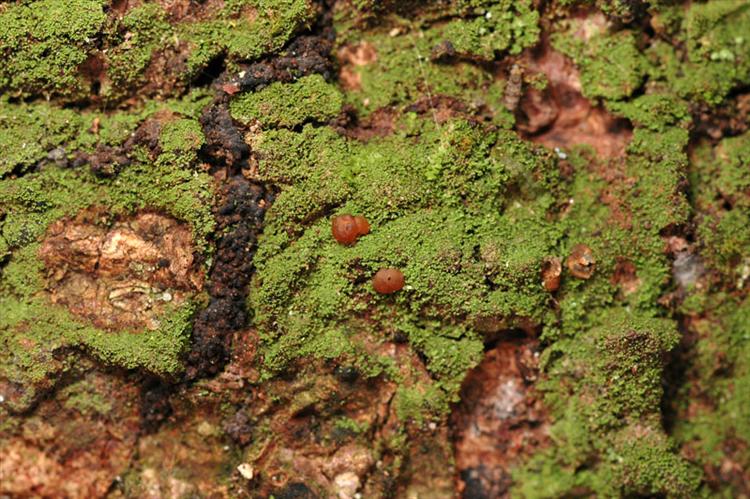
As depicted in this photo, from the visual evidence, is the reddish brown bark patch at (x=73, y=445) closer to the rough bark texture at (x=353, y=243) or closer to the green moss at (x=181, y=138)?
the rough bark texture at (x=353, y=243)

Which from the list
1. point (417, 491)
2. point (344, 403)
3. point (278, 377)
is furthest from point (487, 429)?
point (278, 377)

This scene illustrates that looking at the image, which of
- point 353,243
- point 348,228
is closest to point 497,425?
point 353,243

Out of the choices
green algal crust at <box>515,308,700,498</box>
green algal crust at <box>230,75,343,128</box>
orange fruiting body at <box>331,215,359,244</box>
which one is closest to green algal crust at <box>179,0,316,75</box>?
green algal crust at <box>230,75,343,128</box>

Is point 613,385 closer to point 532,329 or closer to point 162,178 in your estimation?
point 532,329

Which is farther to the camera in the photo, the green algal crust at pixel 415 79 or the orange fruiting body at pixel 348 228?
the green algal crust at pixel 415 79

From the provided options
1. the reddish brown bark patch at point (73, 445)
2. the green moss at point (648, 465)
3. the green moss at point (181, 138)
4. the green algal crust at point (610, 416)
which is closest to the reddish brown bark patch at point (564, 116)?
the green algal crust at point (610, 416)

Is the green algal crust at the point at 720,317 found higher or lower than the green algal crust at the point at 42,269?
lower
